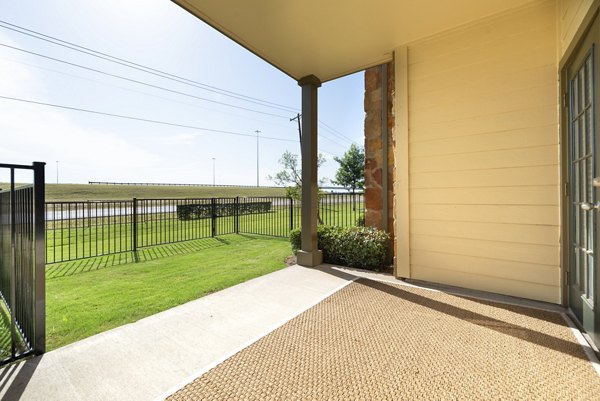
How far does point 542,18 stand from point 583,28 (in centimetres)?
80

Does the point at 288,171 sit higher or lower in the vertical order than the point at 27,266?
higher

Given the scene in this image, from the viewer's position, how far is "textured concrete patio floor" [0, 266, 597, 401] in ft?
4.09

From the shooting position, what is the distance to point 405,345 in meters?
1.61

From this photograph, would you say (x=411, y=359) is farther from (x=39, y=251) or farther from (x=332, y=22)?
(x=332, y=22)

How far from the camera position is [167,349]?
1598mm

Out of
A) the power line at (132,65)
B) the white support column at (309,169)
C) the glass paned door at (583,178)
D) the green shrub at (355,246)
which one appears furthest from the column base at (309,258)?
the power line at (132,65)

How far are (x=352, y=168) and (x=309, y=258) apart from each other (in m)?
11.1

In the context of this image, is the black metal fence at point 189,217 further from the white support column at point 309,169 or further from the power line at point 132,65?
the power line at point 132,65

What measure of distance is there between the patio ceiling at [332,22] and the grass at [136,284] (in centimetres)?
272

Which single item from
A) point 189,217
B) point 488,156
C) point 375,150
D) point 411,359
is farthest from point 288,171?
point 411,359

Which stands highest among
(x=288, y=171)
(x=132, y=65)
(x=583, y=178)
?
(x=132, y=65)

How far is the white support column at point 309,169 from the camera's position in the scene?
3.50 m

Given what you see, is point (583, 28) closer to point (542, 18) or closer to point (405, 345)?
point (542, 18)

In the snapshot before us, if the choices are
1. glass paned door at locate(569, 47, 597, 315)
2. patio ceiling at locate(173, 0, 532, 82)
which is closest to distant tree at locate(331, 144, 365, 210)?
patio ceiling at locate(173, 0, 532, 82)
